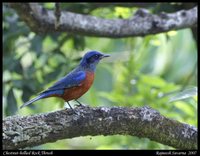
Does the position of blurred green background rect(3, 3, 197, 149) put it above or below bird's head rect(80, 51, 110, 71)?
above

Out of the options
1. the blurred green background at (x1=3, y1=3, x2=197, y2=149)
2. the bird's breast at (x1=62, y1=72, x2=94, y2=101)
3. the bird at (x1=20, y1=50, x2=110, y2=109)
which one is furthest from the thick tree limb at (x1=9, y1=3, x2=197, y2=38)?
the bird's breast at (x1=62, y1=72, x2=94, y2=101)

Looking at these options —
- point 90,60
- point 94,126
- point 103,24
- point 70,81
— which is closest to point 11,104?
point 103,24

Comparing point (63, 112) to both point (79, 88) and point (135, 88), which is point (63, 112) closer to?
point (79, 88)

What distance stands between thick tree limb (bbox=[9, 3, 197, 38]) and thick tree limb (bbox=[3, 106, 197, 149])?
56.4 inches

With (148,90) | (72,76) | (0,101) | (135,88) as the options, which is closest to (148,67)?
(135,88)

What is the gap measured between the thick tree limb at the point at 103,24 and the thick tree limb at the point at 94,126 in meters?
1.43

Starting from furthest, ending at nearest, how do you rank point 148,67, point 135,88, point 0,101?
1. point 148,67
2. point 135,88
3. point 0,101

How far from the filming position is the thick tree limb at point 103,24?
6.44 metres

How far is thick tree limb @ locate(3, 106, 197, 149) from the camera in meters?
4.76

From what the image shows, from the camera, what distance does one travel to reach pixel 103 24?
654 cm

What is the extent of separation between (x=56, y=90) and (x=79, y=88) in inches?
7.9

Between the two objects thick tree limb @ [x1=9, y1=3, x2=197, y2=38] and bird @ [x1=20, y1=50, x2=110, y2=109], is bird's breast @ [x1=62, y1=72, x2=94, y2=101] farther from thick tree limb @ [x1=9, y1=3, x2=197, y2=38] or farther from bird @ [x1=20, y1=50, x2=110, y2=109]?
thick tree limb @ [x1=9, y1=3, x2=197, y2=38]

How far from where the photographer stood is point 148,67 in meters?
9.98

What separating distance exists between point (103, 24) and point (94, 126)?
1.68 meters
